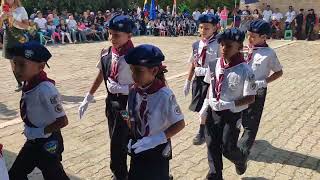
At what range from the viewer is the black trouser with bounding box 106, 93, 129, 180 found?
489cm

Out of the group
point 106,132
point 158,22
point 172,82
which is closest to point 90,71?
point 172,82

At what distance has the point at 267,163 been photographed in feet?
20.3

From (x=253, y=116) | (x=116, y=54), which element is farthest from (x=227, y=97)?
(x=116, y=54)

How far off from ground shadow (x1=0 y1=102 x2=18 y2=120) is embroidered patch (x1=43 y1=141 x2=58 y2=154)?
13.8ft

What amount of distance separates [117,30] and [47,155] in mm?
1571

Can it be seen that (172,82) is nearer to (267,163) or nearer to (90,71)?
(90,71)

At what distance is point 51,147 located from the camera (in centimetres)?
403

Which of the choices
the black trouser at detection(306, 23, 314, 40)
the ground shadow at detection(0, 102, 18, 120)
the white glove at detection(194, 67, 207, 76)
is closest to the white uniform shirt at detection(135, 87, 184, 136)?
the white glove at detection(194, 67, 207, 76)

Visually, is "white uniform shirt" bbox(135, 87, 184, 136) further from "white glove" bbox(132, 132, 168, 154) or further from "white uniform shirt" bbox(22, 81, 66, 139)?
"white uniform shirt" bbox(22, 81, 66, 139)

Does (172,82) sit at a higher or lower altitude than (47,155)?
lower

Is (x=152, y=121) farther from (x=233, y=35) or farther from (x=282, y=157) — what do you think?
(x=282, y=157)

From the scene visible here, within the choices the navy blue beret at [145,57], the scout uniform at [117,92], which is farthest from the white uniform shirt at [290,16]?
the navy blue beret at [145,57]

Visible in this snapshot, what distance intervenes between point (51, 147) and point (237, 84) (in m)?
2.22

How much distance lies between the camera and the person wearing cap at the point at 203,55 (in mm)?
6445
